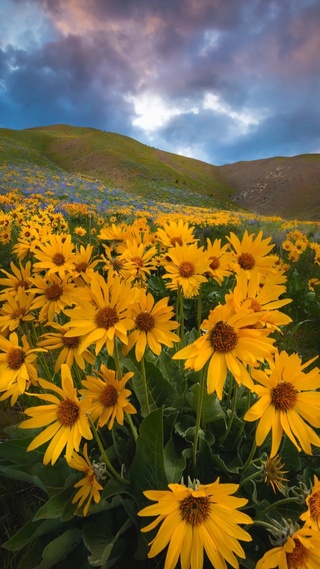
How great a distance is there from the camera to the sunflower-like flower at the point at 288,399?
972 millimetres

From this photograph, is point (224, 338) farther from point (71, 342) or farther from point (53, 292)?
point (53, 292)

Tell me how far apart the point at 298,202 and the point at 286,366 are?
206 feet

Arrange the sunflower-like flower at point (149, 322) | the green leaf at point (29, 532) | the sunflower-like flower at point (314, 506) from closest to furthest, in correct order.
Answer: the sunflower-like flower at point (314, 506), the sunflower-like flower at point (149, 322), the green leaf at point (29, 532)

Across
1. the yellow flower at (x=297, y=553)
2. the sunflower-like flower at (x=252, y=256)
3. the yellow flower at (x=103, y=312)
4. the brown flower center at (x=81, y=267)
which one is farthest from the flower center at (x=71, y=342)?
the yellow flower at (x=297, y=553)

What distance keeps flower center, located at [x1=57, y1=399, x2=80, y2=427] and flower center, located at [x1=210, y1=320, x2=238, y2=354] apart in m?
0.51

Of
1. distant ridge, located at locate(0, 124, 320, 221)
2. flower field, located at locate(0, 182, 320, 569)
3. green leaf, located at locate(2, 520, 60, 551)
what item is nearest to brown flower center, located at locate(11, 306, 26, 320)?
flower field, located at locate(0, 182, 320, 569)

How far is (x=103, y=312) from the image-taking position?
1134 millimetres

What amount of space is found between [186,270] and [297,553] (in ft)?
3.74

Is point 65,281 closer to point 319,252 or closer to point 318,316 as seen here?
point 318,316

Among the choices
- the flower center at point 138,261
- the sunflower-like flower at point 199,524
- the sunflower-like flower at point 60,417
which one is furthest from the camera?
the flower center at point 138,261

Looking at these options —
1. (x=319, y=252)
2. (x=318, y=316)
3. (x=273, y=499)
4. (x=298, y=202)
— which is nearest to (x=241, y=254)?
(x=273, y=499)

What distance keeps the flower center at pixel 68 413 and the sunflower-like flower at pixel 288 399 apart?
587mm

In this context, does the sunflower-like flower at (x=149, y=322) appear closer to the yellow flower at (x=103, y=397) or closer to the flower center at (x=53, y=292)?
the yellow flower at (x=103, y=397)

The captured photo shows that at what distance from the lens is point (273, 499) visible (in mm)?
1469
